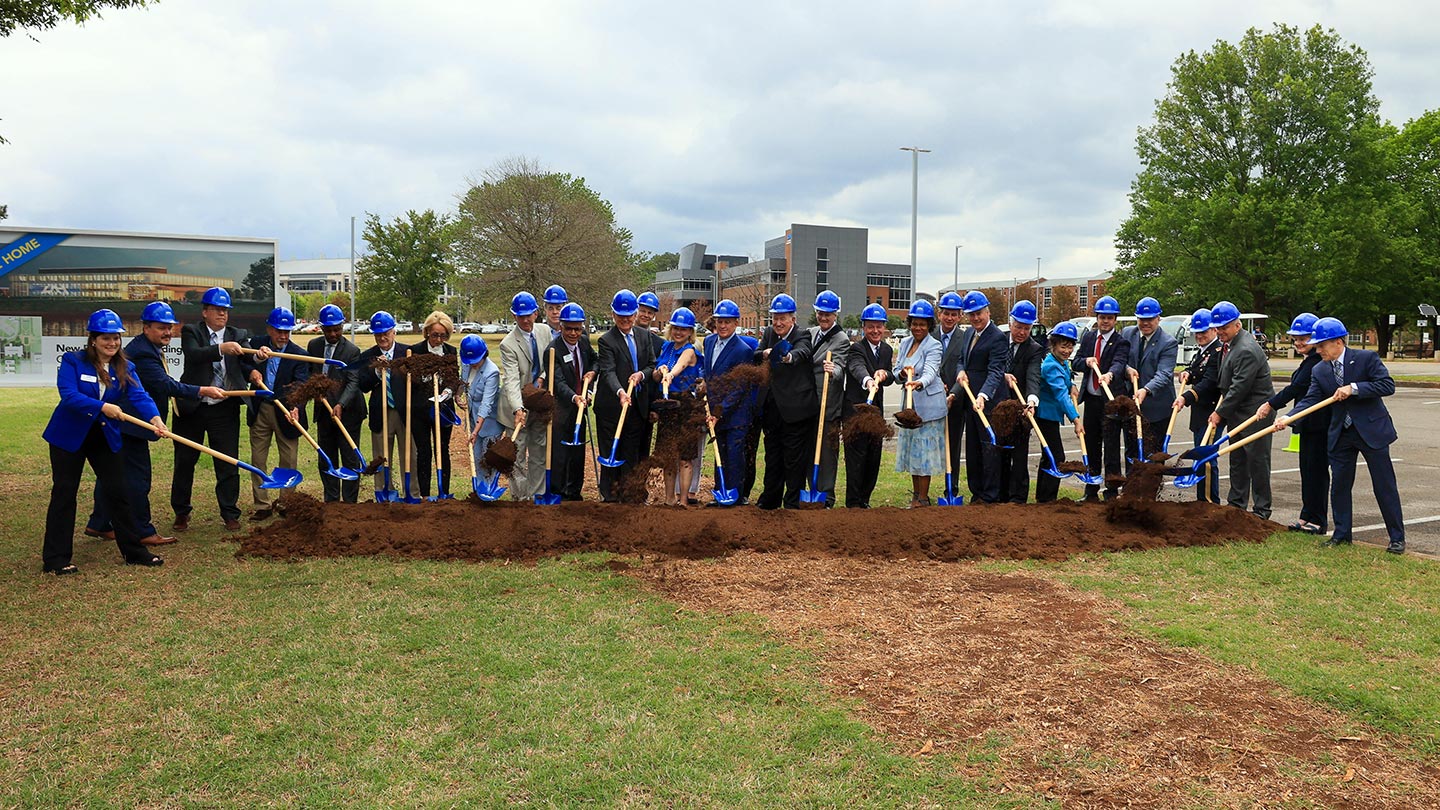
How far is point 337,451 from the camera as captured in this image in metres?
8.96

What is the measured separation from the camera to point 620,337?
8.81 meters

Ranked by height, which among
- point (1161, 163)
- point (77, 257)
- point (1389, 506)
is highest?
point (1161, 163)

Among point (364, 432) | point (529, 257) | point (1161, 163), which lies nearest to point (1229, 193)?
point (1161, 163)

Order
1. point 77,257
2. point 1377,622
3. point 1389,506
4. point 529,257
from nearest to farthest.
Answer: point 1377,622
point 1389,506
point 77,257
point 529,257

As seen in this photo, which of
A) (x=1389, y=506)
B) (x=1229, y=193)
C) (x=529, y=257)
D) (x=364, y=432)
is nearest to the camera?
(x=1389, y=506)

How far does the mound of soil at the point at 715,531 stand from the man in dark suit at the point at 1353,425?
680mm

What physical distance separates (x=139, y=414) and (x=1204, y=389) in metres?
9.61

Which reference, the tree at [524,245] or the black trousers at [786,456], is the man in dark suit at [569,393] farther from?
the tree at [524,245]

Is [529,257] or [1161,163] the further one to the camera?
[529,257]

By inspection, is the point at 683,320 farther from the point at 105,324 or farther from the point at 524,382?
the point at 105,324

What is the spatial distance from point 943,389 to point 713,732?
5532 mm

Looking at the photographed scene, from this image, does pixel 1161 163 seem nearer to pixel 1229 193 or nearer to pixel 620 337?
pixel 1229 193

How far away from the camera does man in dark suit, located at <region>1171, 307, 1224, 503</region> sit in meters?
9.02

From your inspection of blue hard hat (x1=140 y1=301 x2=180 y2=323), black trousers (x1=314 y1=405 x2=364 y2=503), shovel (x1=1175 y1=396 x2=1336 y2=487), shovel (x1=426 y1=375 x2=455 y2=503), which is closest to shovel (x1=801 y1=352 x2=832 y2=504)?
shovel (x1=1175 y1=396 x2=1336 y2=487)
